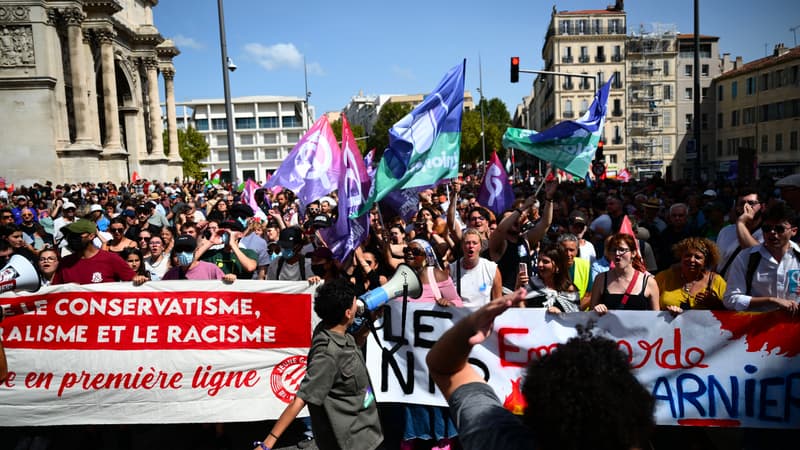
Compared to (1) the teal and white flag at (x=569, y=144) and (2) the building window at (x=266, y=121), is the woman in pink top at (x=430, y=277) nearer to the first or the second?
(1) the teal and white flag at (x=569, y=144)

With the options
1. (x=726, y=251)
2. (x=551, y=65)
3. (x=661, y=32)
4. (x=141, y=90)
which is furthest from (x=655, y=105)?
(x=726, y=251)

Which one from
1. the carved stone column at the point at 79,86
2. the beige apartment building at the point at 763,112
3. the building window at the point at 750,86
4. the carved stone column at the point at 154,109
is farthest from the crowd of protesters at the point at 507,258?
the building window at the point at 750,86

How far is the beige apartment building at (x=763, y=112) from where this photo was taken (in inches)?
1941

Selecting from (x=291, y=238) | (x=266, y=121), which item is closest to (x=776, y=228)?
(x=291, y=238)

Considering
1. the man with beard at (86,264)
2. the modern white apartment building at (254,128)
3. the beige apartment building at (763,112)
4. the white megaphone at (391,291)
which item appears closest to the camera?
the white megaphone at (391,291)

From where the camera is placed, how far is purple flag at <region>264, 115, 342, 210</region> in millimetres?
7641

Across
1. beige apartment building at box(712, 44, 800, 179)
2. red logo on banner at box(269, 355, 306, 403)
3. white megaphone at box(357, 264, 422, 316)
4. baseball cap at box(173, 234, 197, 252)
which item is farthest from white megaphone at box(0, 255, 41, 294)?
beige apartment building at box(712, 44, 800, 179)

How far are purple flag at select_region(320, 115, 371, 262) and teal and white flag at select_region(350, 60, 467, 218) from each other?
0.36 ft

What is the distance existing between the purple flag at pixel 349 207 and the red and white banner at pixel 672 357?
4.88 feet

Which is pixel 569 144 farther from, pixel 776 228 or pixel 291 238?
pixel 291 238

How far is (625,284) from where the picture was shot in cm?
451

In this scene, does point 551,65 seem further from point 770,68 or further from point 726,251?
point 726,251

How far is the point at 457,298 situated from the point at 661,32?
72.6m

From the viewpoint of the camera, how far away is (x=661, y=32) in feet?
219
